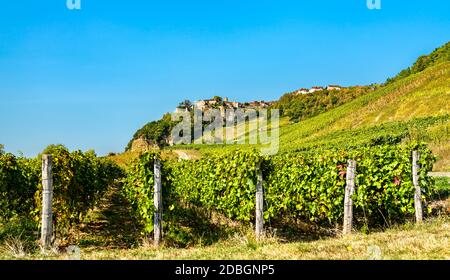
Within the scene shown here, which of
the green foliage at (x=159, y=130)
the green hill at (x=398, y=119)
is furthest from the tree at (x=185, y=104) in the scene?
the green hill at (x=398, y=119)

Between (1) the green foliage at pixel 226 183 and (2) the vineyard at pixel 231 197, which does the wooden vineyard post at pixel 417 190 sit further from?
(1) the green foliage at pixel 226 183

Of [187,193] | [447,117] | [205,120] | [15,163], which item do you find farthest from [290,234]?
[205,120]

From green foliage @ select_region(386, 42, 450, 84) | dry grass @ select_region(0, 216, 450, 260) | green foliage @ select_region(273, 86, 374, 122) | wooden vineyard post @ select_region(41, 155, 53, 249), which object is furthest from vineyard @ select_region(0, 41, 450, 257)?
green foliage @ select_region(273, 86, 374, 122)

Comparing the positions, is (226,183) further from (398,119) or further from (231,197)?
(398,119)

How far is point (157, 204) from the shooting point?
9.97m

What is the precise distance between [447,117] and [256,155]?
43000 mm

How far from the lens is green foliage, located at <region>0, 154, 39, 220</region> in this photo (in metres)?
12.3

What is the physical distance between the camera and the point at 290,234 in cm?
1203

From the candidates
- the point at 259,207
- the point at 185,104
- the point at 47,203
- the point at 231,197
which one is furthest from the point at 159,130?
the point at 47,203

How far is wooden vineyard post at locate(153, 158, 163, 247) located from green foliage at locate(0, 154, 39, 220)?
187 inches

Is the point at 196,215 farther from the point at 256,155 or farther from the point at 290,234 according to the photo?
the point at 256,155

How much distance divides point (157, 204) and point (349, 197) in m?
4.40

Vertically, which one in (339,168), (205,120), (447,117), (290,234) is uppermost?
(205,120)

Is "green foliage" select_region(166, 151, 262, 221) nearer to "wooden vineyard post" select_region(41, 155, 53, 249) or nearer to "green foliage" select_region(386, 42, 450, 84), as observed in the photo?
"wooden vineyard post" select_region(41, 155, 53, 249)
